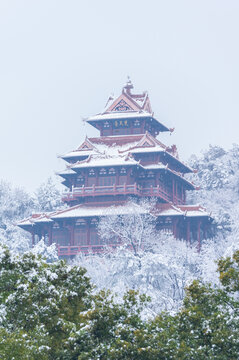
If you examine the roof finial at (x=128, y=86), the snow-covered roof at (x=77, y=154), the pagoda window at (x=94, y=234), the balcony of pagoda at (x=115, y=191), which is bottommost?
the pagoda window at (x=94, y=234)

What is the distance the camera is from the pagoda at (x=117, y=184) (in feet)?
254

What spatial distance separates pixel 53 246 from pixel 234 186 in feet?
80.8

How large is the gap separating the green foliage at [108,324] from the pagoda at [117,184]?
46.3 m

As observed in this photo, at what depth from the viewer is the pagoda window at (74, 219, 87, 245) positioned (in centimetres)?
7781

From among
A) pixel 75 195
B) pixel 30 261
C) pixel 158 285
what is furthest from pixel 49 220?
pixel 30 261

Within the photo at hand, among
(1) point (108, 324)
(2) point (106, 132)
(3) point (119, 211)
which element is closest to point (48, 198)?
(2) point (106, 132)

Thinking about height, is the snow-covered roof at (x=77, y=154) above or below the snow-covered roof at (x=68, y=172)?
above

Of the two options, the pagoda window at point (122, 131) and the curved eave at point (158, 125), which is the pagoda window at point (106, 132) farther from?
the curved eave at point (158, 125)

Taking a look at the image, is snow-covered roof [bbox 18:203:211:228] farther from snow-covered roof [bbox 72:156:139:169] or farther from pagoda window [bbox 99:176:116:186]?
snow-covered roof [bbox 72:156:139:169]

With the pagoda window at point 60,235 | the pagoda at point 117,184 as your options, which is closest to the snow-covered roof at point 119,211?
the pagoda at point 117,184

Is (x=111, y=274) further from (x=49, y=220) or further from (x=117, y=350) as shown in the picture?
(x=117, y=350)

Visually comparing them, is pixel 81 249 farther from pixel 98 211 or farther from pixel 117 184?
pixel 117 184

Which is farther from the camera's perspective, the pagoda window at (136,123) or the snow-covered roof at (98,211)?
the pagoda window at (136,123)

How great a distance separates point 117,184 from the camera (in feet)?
260
